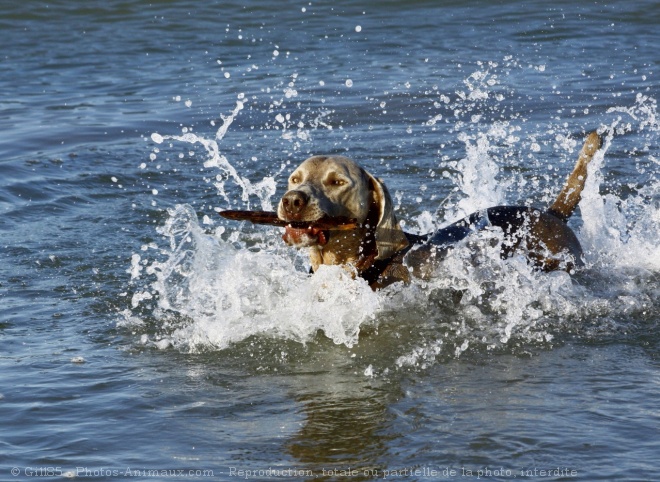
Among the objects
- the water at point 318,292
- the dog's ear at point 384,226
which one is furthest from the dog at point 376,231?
the water at point 318,292

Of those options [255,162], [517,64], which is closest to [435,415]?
[255,162]

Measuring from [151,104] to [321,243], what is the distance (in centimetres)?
762

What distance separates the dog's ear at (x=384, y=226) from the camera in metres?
6.30

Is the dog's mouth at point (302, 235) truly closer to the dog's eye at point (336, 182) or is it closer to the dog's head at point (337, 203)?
the dog's head at point (337, 203)

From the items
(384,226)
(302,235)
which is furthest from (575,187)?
(302,235)

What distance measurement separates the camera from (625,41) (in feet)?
51.3

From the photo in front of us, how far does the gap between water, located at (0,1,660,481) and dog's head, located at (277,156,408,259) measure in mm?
298

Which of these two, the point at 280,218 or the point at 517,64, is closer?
the point at 280,218

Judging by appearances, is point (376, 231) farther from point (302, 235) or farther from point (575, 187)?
point (575, 187)

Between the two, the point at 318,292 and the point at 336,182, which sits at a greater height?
the point at 336,182

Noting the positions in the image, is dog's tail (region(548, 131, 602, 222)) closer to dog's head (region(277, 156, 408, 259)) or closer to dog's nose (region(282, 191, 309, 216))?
dog's head (region(277, 156, 408, 259))

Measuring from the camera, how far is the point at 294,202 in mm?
5914

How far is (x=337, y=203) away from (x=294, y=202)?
→ 1.13 feet

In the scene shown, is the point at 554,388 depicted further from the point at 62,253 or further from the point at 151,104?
the point at 151,104
